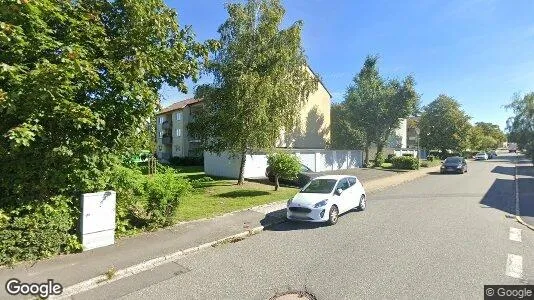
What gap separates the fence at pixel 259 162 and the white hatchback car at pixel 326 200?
9.90m

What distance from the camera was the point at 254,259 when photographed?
23.0ft

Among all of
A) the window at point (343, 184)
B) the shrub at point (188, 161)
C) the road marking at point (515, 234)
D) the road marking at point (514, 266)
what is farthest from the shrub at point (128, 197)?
the shrub at point (188, 161)

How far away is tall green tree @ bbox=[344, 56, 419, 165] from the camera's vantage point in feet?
109

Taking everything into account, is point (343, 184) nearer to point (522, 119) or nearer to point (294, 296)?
point (294, 296)

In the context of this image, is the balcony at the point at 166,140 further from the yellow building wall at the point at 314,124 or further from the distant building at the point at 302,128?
the yellow building wall at the point at 314,124

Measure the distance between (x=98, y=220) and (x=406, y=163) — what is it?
100 ft

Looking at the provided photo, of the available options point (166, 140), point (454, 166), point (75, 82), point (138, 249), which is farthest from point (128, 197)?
point (166, 140)

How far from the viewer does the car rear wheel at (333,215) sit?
9.88m

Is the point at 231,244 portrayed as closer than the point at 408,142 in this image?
Yes

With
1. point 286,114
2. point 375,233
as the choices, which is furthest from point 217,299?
point 286,114

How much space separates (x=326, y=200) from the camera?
9922 millimetres

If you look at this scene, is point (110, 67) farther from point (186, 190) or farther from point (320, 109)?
point (320, 109)

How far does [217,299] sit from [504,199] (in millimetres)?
14978

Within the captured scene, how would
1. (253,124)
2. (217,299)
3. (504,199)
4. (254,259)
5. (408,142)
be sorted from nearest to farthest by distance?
1. (217,299)
2. (254,259)
3. (504,199)
4. (253,124)
5. (408,142)
